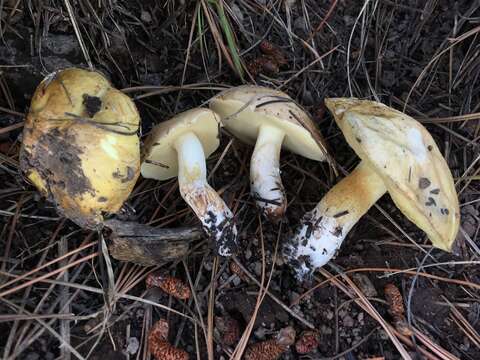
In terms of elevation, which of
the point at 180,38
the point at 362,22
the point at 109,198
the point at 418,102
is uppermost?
the point at 362,22

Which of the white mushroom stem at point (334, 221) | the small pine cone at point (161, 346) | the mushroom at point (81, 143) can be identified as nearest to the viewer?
the mushroom at point (81, 143)

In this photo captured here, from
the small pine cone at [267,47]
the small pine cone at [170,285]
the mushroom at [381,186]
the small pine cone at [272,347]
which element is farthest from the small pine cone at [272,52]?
the small pine cone at [272,347]

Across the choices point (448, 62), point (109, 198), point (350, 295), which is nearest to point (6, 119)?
point (109, 198)

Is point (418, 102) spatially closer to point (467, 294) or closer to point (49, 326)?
point (467, 294)

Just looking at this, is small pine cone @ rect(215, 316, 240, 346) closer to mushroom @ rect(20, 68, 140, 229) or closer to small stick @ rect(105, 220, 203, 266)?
small stick @ rect(105, 220, 203, 266)

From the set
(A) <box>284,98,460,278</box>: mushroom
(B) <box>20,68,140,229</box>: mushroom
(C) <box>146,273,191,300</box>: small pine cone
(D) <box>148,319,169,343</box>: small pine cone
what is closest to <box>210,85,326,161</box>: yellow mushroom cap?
(A) <box>284,98,460,278</box>: mushroom

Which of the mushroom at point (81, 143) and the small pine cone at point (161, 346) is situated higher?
the mushroom at point (81, 143)

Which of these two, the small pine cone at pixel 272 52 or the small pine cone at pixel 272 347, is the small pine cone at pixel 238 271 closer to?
the small pine cone at pixel 272 347

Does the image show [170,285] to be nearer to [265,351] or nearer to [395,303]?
[265,351]
